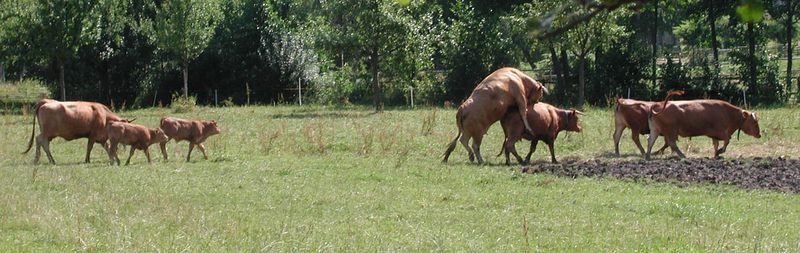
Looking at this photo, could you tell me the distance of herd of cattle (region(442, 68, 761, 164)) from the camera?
2152 cm

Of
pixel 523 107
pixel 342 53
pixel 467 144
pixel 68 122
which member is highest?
pixel 342 53

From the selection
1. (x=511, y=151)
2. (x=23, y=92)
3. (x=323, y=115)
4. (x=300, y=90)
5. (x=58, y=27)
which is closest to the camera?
(x=511, y=151)

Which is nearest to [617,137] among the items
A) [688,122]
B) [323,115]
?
[688,122]

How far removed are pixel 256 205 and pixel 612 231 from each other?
4366 millimetres

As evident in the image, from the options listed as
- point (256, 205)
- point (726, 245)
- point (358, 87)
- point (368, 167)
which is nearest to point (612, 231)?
point (726, 245)

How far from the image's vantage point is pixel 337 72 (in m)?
49.0

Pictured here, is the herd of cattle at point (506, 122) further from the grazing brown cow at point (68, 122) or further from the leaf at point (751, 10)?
the leaf at point (751, 10)

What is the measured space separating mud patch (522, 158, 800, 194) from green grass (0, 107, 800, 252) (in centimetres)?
53

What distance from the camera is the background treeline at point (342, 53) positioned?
135 ft

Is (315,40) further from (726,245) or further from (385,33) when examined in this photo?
(726,245)

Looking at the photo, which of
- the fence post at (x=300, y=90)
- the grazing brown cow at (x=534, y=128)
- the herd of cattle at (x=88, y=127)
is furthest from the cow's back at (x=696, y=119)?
the fence post at (x=300, y=90)

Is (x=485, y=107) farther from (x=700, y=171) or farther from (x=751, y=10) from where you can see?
(x=751, y=10)

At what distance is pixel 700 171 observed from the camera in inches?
709

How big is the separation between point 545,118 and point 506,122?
76 centimetres
